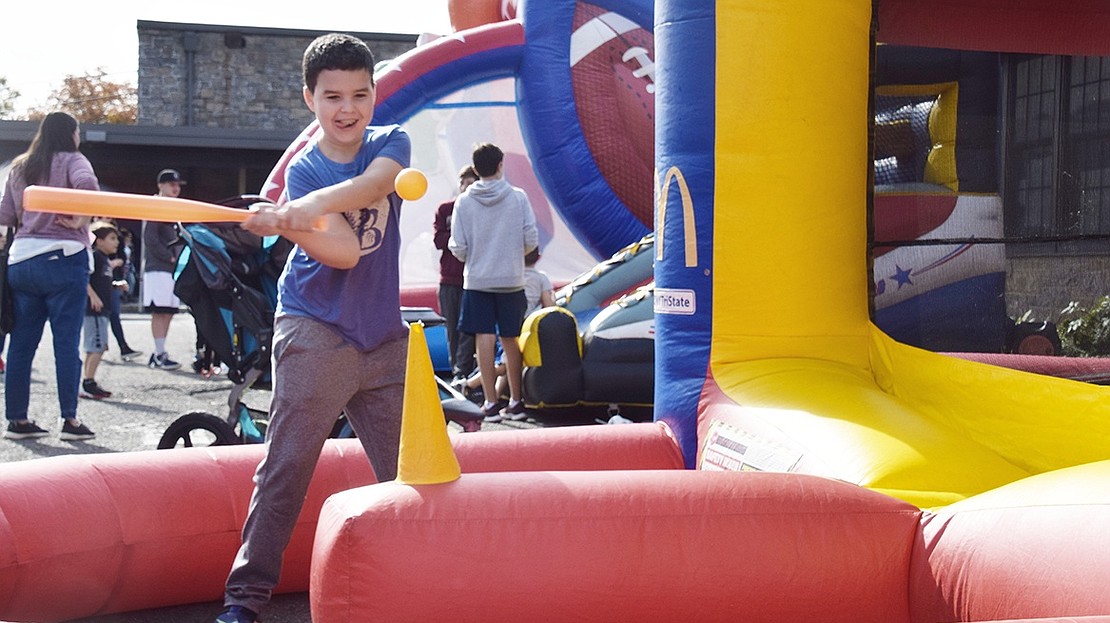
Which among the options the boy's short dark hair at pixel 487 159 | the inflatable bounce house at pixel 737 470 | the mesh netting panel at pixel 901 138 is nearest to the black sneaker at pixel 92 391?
the boy's short dark hair at pixel 487 159

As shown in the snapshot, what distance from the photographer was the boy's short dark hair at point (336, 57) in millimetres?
2783

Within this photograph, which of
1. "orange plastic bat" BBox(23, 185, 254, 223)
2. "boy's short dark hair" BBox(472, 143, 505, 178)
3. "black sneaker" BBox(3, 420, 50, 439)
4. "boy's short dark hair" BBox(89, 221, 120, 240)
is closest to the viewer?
"orange plastic bat" BBox(23, 185, 254, 223)

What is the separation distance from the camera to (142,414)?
675 centimetres

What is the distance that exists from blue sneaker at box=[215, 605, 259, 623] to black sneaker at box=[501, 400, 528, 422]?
375 cm

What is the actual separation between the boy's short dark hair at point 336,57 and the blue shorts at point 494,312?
361 centimetres

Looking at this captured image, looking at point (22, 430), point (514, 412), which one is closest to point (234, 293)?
point (22, 430)

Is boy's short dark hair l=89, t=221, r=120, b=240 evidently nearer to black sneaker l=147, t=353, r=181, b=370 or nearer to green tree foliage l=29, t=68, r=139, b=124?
black sneaker l=147, t=353, r=181, b=370

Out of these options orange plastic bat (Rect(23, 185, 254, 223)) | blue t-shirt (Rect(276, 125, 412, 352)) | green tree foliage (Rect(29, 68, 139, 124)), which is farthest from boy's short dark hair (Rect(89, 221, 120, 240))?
green tree foliage (Rect(29, 68, 139, 124))

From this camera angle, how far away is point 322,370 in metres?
2.79

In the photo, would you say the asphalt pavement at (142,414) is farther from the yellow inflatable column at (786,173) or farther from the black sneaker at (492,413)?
the yellow inflatable column at (786,173)

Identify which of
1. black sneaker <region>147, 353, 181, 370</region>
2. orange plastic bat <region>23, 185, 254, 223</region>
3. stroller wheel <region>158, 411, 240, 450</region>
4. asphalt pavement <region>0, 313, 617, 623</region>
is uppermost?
orange plastic bat <region>23, 185, 254, 223</region>

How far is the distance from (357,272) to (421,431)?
0.55 metres

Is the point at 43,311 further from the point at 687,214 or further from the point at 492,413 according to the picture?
the point at 687,214

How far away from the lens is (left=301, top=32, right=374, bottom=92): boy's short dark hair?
9.13 ft
